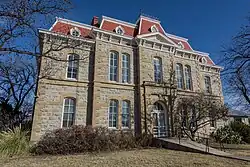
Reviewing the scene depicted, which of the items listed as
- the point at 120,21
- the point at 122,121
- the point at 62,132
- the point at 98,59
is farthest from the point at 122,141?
the point at 120,21

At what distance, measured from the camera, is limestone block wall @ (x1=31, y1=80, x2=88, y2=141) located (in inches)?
485

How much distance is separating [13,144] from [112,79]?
877 centimetres

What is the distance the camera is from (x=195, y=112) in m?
16.0

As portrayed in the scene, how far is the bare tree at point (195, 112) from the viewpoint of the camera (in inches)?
602

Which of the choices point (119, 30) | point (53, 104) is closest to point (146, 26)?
point (119, 30)

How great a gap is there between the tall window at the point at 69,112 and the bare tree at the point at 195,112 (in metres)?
9.37

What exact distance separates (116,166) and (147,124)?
853 centimetres

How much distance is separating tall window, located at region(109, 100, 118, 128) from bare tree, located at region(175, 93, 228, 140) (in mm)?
5836

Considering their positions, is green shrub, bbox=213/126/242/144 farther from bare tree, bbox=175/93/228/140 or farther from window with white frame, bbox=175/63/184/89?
window with white frame, bbox=175/63/184/89

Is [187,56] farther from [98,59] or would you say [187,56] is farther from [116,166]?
[116,166]

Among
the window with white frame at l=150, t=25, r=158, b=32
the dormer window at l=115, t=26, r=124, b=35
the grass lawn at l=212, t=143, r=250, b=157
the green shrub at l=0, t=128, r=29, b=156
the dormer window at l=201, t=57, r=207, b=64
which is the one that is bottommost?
the grass lawn at l=212, t=143, r=250, b=157

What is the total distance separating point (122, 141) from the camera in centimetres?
1209

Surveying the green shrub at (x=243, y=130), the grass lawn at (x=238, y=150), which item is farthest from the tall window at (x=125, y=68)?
the green shrub at (x=243, y=130)

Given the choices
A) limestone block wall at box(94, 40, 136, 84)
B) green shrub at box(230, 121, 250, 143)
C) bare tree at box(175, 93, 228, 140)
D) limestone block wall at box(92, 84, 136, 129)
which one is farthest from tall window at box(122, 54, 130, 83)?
green shrub at box(230, 121, 250, 143)
